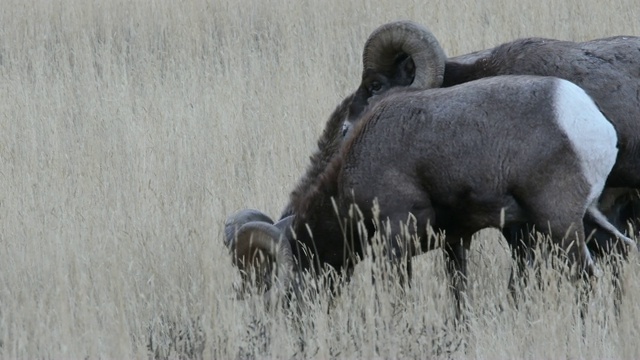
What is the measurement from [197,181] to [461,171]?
3714mm

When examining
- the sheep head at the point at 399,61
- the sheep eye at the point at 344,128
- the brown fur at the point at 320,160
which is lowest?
the brown fur at the point at 320,160

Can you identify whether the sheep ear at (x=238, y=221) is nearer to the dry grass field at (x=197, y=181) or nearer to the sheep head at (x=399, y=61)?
the dry grass field at (x=197, y=181)

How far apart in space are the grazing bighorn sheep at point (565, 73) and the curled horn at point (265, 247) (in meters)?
1.12

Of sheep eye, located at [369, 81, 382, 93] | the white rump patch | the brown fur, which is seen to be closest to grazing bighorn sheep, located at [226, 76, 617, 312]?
the white rump patch

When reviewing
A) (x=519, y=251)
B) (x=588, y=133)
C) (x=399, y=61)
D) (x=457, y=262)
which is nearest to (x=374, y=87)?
(x=399, y=61)

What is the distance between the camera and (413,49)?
7.90m

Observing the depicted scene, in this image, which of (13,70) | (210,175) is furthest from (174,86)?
(210,175)

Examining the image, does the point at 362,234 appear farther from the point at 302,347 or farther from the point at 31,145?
the point at 31,145

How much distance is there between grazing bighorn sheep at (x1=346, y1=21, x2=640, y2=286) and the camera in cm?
711

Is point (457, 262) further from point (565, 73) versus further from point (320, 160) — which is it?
point (565, 73)

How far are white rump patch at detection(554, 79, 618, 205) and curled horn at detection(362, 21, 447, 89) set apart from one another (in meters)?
1.30

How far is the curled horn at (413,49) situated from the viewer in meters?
7.83

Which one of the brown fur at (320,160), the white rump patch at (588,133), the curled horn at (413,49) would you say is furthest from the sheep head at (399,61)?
the white rump patch at (588,133)

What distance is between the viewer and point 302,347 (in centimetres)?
632
